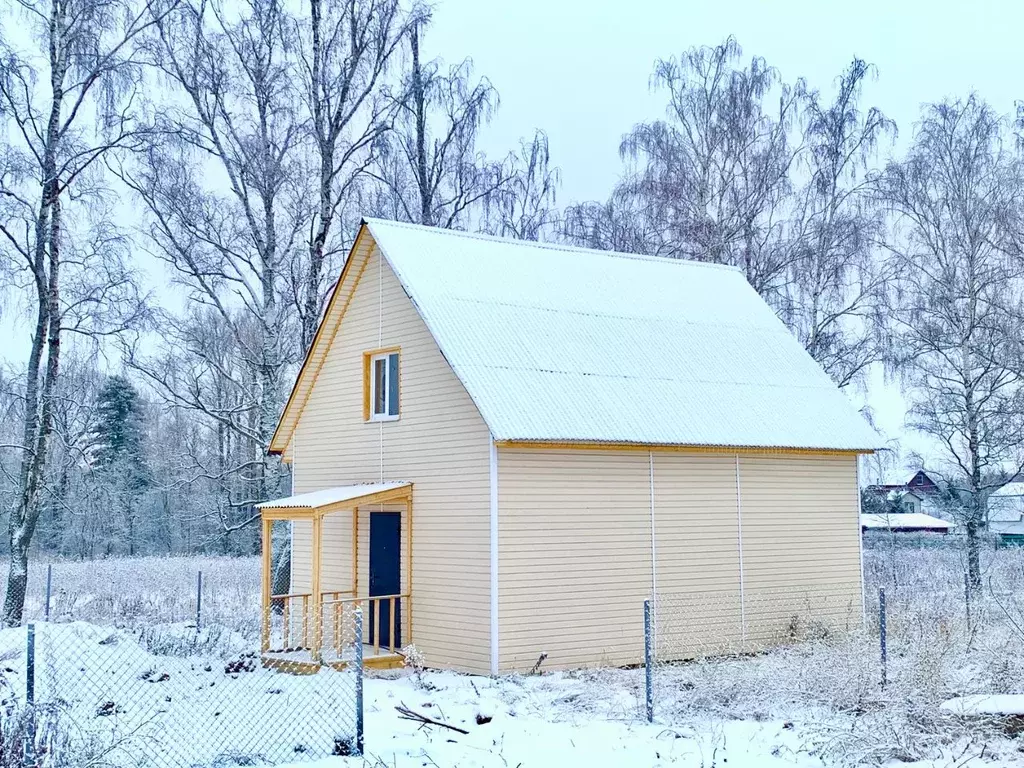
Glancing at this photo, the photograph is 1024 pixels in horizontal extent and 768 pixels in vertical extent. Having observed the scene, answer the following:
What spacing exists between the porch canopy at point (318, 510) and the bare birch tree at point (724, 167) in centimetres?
1423

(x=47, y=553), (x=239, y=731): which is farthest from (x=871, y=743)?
(x=47, y=553)

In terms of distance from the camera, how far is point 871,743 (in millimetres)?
9914

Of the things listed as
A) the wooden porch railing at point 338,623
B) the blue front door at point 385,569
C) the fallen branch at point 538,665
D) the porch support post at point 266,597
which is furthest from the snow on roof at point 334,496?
the fallen branch at point 538,665

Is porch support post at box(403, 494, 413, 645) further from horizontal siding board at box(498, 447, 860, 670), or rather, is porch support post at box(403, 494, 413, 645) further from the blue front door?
horizontal siding board at box(498, 447, 860, 670)

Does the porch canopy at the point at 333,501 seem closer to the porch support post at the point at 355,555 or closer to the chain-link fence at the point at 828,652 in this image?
the porch support post at the point at 355,555

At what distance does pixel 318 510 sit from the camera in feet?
52.1

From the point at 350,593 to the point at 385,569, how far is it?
851mm

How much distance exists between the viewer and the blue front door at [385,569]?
666 inches

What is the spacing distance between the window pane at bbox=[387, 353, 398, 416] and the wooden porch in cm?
119

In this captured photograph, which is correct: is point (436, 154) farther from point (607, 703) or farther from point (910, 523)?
point (910, 523)

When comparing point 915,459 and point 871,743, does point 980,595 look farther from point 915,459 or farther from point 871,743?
point 871,743

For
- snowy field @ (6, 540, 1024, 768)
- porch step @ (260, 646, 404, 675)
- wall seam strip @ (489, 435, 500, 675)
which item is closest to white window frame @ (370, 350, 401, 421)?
wall seam strip @ (489, 435, 500, 675)

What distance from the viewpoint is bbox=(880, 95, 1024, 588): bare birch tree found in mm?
25922

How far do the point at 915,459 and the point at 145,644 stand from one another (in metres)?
20.6
